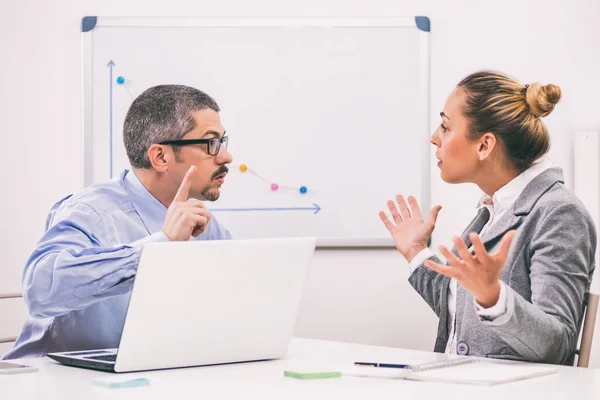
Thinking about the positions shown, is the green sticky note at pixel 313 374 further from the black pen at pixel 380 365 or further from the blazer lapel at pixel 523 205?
the blazer lapel at pixel 523 205

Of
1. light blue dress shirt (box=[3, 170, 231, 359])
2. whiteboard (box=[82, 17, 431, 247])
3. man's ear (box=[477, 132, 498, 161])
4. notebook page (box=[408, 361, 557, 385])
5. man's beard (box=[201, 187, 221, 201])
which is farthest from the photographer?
whiteboard (box=[82, 17, 431, 247])

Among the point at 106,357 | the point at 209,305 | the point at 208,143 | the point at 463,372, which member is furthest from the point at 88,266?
the point at 463,372

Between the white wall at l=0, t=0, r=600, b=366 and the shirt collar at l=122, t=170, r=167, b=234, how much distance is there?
122 centimetres

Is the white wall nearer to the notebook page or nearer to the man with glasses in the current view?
the man with glasses

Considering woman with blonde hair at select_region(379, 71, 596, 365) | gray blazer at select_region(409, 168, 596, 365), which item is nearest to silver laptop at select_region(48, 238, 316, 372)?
woman with blonde hair at select_region(379, 71, 596, 365)

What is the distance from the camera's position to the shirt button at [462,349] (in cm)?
191

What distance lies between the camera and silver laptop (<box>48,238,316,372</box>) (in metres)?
1.49

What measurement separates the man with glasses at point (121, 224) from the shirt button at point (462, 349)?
2.11 feet

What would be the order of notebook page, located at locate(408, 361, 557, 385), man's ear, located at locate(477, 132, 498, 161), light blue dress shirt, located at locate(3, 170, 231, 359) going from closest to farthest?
notebook page, located at locate(408, 361, 557, 385)
light blue dress shirt, located at locate(3, 170, 231, 359)
man's ear, located at locate(477, 132, 498, 161)

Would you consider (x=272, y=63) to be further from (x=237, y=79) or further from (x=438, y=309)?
(x=438, y=309)

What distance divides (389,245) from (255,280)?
5.76 ft

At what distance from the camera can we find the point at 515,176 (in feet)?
6.81

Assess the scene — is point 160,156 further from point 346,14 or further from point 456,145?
A: point 346,14

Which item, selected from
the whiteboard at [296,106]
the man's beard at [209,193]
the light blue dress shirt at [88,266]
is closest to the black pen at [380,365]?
the light blue dress shirt at [88,266]
